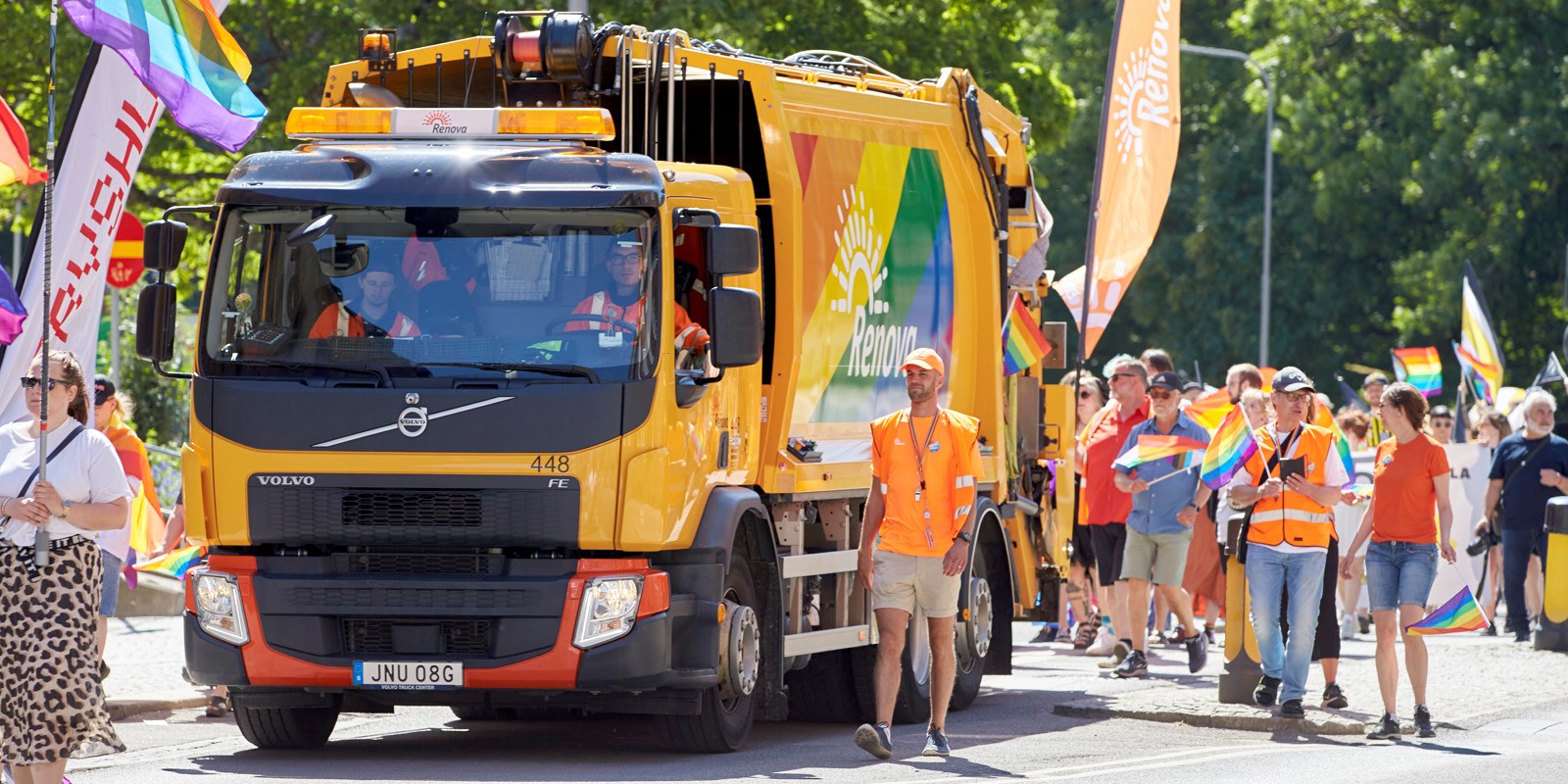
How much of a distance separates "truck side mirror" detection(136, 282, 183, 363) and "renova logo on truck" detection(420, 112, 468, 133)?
52.2 inches

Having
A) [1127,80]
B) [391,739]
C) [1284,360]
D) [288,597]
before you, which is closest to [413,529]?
[288,597]

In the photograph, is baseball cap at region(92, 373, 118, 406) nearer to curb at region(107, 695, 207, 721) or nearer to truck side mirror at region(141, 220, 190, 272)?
curb at region(107, 695, 207, 721)

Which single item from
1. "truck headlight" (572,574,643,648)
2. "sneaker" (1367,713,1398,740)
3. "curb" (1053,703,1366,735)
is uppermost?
"truck headlight" (572,574,643,648)

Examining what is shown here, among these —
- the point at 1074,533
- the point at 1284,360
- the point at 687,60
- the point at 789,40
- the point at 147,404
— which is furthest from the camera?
the point at 1284,360

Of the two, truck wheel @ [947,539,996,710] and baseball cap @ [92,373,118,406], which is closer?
baseball cap @ [92,373,118,406]

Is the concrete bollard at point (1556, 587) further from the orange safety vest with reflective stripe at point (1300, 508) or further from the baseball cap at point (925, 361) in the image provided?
the baseball cap at point (925, 361)

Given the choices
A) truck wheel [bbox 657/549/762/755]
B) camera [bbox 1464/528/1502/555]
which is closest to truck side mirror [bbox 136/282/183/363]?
truck wheel [bbox 657/549/762/755]

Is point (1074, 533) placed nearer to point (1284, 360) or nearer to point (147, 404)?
point (147, 404)

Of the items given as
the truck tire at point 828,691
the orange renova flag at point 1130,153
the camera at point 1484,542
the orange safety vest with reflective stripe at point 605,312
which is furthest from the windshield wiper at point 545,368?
the camera at point 1484,542

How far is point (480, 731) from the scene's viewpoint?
12.7m

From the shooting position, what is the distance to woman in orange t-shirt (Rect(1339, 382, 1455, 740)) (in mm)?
12406

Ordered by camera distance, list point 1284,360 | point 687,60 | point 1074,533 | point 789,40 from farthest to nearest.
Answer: point 1284,360
point 789,40
point 1074,533
point 687,60

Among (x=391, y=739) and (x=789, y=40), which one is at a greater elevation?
(x=789, y=40)

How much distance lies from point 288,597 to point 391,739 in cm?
188
